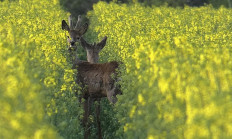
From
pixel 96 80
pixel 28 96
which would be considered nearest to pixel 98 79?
pixel 96 80

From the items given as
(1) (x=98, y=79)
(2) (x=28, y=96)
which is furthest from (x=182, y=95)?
(1) (x=98, y=79)

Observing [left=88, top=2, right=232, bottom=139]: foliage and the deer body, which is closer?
[left=88, top=2, right=232, bottom=139]: foliage

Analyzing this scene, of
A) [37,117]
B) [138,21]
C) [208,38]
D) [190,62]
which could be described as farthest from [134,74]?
[138,21]

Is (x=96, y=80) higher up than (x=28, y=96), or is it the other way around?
(x=28, y=96)

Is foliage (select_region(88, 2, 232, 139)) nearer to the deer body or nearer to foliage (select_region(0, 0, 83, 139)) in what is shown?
foliage (select_region(0, 0, 83, 139))

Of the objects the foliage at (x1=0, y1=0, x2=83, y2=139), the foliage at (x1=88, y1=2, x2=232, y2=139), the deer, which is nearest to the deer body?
the deer

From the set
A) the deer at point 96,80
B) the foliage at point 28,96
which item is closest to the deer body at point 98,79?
the deer at point 96,80

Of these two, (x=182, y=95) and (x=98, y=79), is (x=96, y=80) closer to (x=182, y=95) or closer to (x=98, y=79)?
(x=98, y=79)

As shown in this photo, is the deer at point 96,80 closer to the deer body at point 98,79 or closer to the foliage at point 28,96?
the deer body at point 98,79

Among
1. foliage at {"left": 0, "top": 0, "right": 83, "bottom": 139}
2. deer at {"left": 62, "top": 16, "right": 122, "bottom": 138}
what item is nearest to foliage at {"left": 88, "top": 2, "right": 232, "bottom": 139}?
foliage at {"left": 0, "top": 0, "right": 83, "bottom": 139}

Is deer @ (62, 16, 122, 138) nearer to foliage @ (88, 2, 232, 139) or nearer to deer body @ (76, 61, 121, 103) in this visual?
deer body @ (76, 61, 121, 103)

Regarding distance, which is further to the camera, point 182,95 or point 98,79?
point 98,79

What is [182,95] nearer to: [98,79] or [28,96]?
[28,96]

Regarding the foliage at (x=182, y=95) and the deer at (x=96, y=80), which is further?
the deer at (x=96, y=80)
